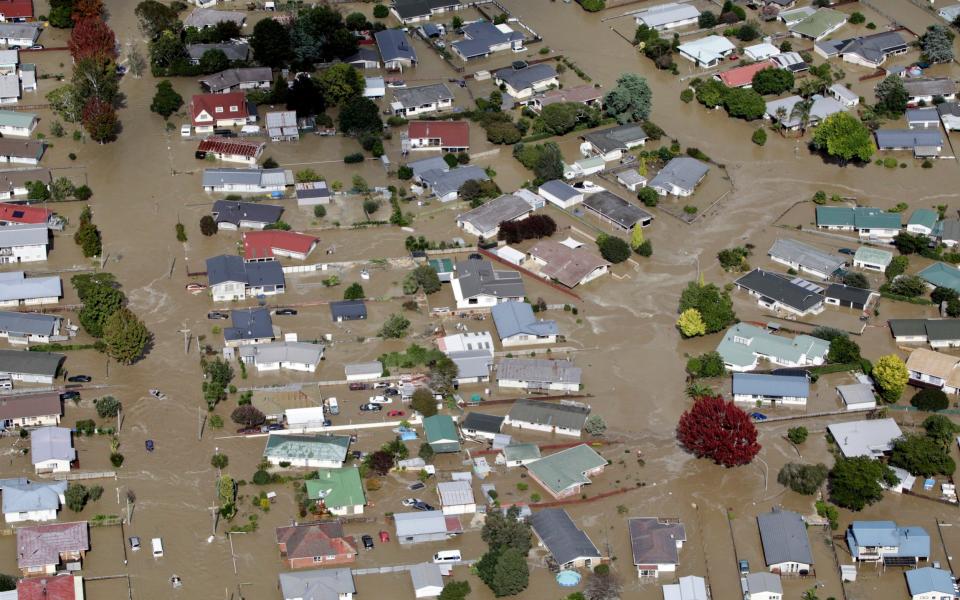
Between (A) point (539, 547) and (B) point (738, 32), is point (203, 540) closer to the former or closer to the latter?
(A) point (539, 547)

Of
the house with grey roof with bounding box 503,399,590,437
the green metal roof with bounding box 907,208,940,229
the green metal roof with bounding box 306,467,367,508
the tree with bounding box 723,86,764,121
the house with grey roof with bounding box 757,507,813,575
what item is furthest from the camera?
the tree with bounding box 723,86,764,121

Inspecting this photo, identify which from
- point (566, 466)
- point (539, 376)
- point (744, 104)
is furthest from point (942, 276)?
point (566, 466)

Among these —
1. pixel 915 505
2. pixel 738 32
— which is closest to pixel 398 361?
pixel 915 505

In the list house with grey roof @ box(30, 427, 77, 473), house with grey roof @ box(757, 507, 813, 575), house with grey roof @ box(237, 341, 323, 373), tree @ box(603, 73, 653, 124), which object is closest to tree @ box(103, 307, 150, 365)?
house with grey roof @ box(237, 341, 323, 373)

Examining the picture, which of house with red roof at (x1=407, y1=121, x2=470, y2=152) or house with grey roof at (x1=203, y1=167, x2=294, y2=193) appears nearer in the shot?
house with grey roof at (x1=203, y1=167, x2=294, y2=193)

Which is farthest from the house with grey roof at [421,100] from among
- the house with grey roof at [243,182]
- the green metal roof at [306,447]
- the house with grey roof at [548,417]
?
the green metal roof at [306,447]

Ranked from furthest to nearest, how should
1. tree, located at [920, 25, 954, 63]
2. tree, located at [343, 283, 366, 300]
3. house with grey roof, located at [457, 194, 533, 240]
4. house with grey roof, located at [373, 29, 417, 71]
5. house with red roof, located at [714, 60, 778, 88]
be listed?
tree, located at [920, 25, 954, 63] < house with grey roof, located at [373, 29, 417, 71] < house with red roof, located at [714, 60, 778, 88] < house with grey roof, located at [457, 194, 533, 240] < tree, located at [343, 283, 366, 300]

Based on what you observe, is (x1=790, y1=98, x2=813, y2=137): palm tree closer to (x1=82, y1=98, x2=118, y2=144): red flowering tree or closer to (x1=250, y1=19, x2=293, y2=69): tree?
(x1=250, y1=19, x2=293, y2=69): tree
